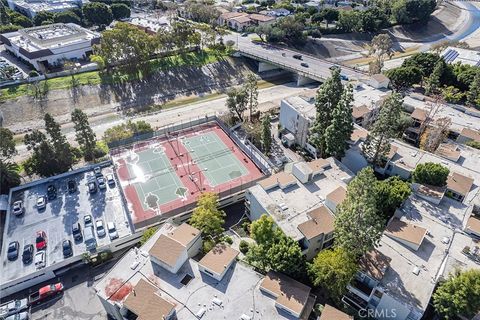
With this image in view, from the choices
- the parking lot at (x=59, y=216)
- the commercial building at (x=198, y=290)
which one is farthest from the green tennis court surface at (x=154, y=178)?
the commercial building at (x=198, y=290)

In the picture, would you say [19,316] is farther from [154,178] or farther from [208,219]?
[154,178]

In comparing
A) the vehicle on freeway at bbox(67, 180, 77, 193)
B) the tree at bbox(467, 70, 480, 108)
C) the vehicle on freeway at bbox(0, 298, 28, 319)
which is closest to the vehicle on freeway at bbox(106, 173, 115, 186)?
the vehicle on freeway at bbox(67, 180, 77, 193)

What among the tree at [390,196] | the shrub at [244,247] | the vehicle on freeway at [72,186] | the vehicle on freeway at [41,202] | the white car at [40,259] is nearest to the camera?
the white car at [40,259]

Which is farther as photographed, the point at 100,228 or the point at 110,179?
the point at 110,179

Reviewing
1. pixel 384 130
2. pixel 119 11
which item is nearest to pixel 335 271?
pixel 384 130

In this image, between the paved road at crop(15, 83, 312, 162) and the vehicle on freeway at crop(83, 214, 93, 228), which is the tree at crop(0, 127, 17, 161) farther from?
the vehicle on freeway at crop(83, 214, 93, 228)

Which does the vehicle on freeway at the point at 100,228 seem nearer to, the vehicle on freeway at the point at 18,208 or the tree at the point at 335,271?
the vehicle on freeway at the point at 18,208

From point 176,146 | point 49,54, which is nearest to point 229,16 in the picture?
point 49,54
